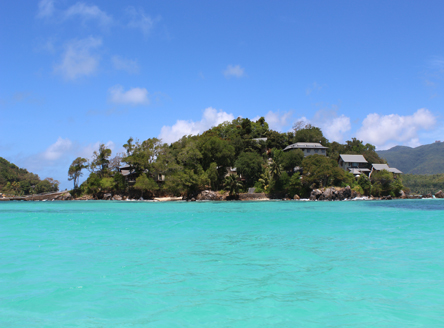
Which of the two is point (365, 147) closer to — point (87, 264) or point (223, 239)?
point (223, 239)

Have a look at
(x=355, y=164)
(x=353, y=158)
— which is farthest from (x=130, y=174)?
(x=355, y=164)

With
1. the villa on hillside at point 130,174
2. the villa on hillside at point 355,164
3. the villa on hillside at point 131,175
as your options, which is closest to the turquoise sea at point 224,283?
the villa on hillside at point 131,175

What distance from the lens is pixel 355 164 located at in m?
74.1

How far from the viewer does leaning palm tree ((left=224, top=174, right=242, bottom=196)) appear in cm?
5941

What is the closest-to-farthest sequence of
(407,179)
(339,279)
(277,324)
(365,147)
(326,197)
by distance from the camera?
(277,324)
(339,279)
(326,197)
(365,147)
(407,179)

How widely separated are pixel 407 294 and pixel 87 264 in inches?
372

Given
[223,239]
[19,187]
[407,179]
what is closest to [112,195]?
[19,187]

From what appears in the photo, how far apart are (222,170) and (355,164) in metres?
33.0

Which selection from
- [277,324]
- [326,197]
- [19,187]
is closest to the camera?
[277,324]

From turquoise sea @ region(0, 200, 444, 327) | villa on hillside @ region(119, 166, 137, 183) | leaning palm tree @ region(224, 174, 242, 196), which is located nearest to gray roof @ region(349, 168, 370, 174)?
leaning palm tree @ region(224, 174, 242, 196)

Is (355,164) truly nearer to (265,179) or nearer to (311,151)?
(311,151)

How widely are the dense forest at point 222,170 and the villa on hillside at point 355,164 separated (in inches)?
147

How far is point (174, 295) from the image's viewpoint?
736cm

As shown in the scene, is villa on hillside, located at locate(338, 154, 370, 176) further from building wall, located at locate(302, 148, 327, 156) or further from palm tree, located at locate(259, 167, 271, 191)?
palm tree, located at locate(259, 167, 271, 191)
